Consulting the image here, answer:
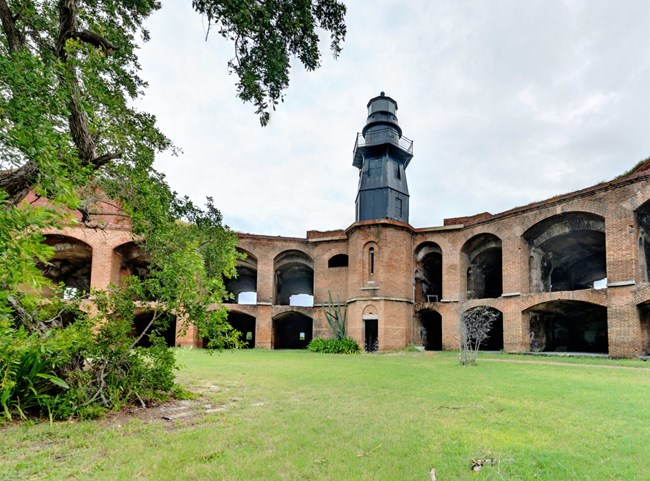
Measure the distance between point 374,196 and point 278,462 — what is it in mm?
23969

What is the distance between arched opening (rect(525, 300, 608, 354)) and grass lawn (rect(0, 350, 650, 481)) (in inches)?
522

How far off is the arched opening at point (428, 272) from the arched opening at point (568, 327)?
5679 mm

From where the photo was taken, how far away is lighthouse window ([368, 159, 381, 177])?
2716 cm

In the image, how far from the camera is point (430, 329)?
24.7 meters

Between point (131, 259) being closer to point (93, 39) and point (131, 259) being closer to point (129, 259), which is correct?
point (129, 259)

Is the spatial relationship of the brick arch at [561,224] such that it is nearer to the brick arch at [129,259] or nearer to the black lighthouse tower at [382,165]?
the black lighthouse tower at [382,165]

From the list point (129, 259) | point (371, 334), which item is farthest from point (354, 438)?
point (129, 259)

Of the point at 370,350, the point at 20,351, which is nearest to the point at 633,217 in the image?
the point at 370,350

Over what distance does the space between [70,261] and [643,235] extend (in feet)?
98.8

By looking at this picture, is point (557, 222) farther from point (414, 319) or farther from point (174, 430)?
point (174, 430)

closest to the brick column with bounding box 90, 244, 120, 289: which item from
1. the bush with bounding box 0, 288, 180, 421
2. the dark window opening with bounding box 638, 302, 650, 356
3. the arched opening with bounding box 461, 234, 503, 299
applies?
the bush with bounding box 0, 288, 180, 421

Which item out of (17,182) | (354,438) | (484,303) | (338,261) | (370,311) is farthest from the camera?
(338,261)

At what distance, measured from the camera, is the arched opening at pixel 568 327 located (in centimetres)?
1966

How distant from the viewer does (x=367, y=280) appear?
2194 cm
